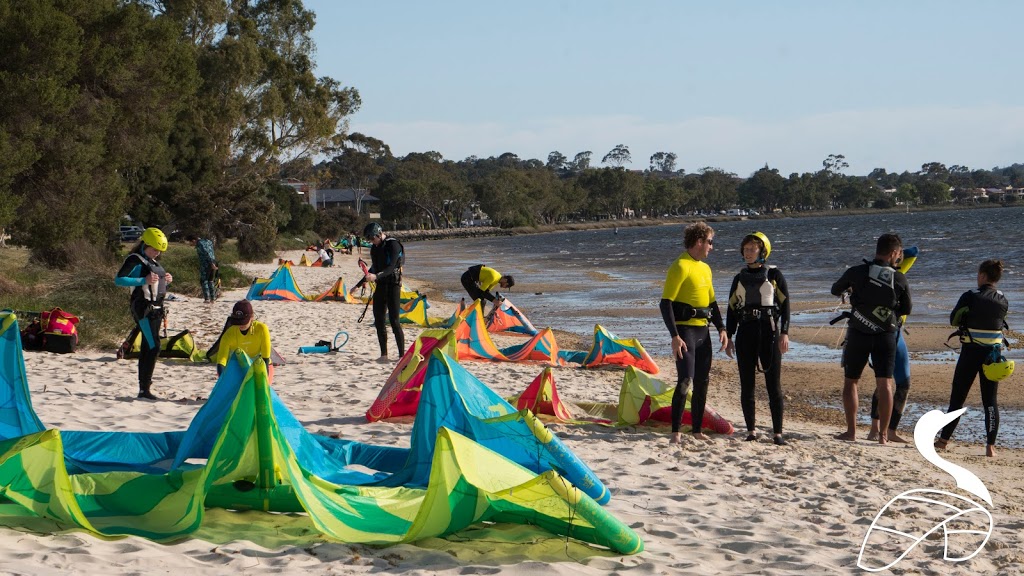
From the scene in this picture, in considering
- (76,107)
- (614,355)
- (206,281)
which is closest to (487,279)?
(614,355)

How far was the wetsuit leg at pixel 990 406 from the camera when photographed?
7.30 m

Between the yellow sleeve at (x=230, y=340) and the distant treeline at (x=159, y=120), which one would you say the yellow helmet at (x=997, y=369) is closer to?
the yellow sleeve at (x=230, y=340)

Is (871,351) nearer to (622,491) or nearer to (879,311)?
(879,311)

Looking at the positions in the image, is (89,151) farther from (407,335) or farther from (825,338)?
(825,338)

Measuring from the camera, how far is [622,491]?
5.80 meters

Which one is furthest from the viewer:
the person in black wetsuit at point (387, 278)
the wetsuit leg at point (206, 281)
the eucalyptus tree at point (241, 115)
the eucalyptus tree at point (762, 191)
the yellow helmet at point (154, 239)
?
the eucalyptus tree at point (762, 191)

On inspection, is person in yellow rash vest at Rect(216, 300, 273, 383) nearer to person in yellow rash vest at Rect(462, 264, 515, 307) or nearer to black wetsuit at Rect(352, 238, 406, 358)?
black wetsuit at Rect(352, 238, 406, 358)

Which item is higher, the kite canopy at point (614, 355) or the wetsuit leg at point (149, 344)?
the wetsuit leg at point (149, 344)

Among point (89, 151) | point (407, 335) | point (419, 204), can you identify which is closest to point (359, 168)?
point (419, 204)

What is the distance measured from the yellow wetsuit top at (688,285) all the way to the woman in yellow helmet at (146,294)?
4.11 m

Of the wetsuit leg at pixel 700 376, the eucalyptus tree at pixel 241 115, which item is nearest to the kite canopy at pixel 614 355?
the wetsuit leg at pixel 700 376

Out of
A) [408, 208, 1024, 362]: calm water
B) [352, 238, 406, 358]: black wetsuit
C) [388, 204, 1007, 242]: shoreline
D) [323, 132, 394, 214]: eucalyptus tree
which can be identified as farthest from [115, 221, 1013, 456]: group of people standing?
[323, 132, 394, 214]: eucalyptus tree

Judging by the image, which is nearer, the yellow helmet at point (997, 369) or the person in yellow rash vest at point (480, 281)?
the yellow helmet at point (997, 369)

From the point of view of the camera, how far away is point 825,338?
49.5 ft
